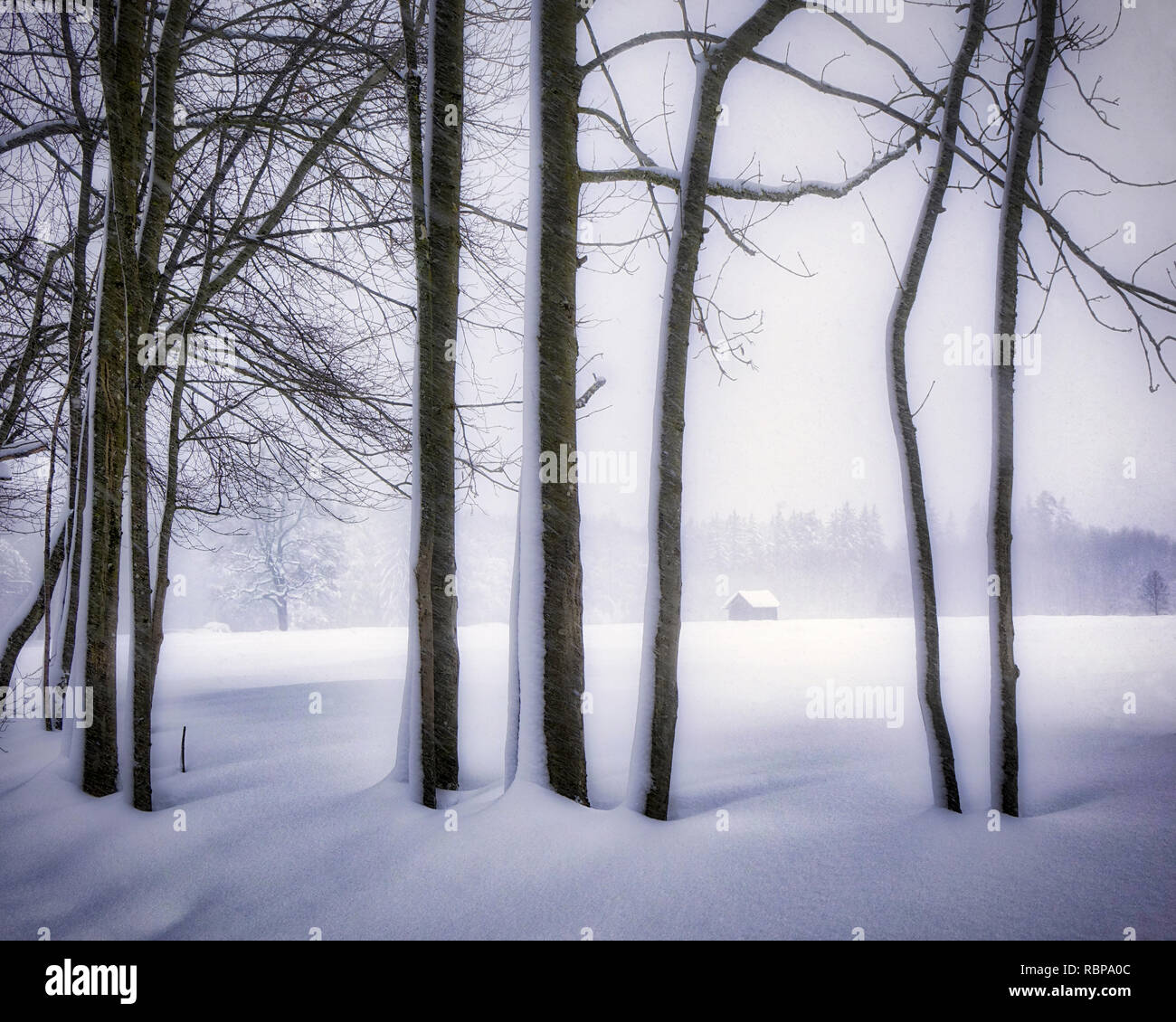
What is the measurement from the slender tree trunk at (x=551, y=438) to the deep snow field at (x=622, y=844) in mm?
360

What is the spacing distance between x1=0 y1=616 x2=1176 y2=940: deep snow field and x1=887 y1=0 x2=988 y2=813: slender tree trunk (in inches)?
19.2

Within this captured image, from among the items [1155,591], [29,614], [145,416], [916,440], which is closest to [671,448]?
[916,440]

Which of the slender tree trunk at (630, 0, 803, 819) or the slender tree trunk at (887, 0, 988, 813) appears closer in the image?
the slender tree trunk at (630, 0, 803, 819)

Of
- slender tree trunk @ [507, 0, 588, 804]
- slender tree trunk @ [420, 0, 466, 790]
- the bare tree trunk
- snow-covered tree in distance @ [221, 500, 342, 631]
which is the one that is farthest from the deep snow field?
snow-covered tree in distance @ [221, 500, 342, 631]

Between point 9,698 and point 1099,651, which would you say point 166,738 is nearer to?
point 9,698

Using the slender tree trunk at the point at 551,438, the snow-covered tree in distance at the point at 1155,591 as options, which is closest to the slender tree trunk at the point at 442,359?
the slender tree trunk at the point at 551,438

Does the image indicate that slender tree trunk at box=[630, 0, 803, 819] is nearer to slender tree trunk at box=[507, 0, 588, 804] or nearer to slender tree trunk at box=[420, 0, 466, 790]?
slender tree trunk at box=[507, 0, 588, 804]

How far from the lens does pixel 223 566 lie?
3322 centimetres

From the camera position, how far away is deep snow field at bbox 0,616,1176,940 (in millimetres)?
2590

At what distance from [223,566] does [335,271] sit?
32.3m

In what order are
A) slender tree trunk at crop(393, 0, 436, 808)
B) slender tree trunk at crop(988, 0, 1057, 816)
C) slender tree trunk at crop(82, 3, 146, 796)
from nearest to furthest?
slender tree trunk at crop(988, 0, 1057, 816)
slender tree trunk at crop(393, 0, 436, 808)
slender tree trunk at crop(82, 3, 146, 796)
